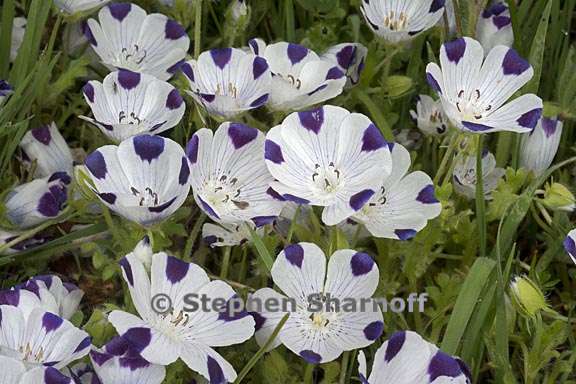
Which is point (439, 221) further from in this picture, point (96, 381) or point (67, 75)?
point (67, 75)

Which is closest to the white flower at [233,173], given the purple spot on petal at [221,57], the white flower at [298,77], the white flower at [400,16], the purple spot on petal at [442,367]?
the white flower at [298,77]

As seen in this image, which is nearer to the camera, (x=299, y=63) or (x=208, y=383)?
(x=208, y=383)

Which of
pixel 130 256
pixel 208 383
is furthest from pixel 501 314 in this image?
pixel 130 256

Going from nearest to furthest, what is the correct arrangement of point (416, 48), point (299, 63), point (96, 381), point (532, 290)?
point (96, 381) < point (532, 290) < point (299, 63) < point (416, 48)

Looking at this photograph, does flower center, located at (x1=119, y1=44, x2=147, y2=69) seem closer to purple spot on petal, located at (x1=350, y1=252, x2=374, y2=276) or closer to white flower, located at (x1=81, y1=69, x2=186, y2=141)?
white flower, located at (x1=81, y1=69, x2=186, y2=141)

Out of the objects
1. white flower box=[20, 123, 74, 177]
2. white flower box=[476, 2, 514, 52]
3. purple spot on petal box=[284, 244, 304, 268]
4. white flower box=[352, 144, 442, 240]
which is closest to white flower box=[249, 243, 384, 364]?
purple spot on petal box=[284, 244, 304, 268]

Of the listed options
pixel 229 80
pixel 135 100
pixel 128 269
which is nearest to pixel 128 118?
pixel 135 100

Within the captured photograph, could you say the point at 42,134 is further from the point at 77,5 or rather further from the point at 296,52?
the point at 296,52
